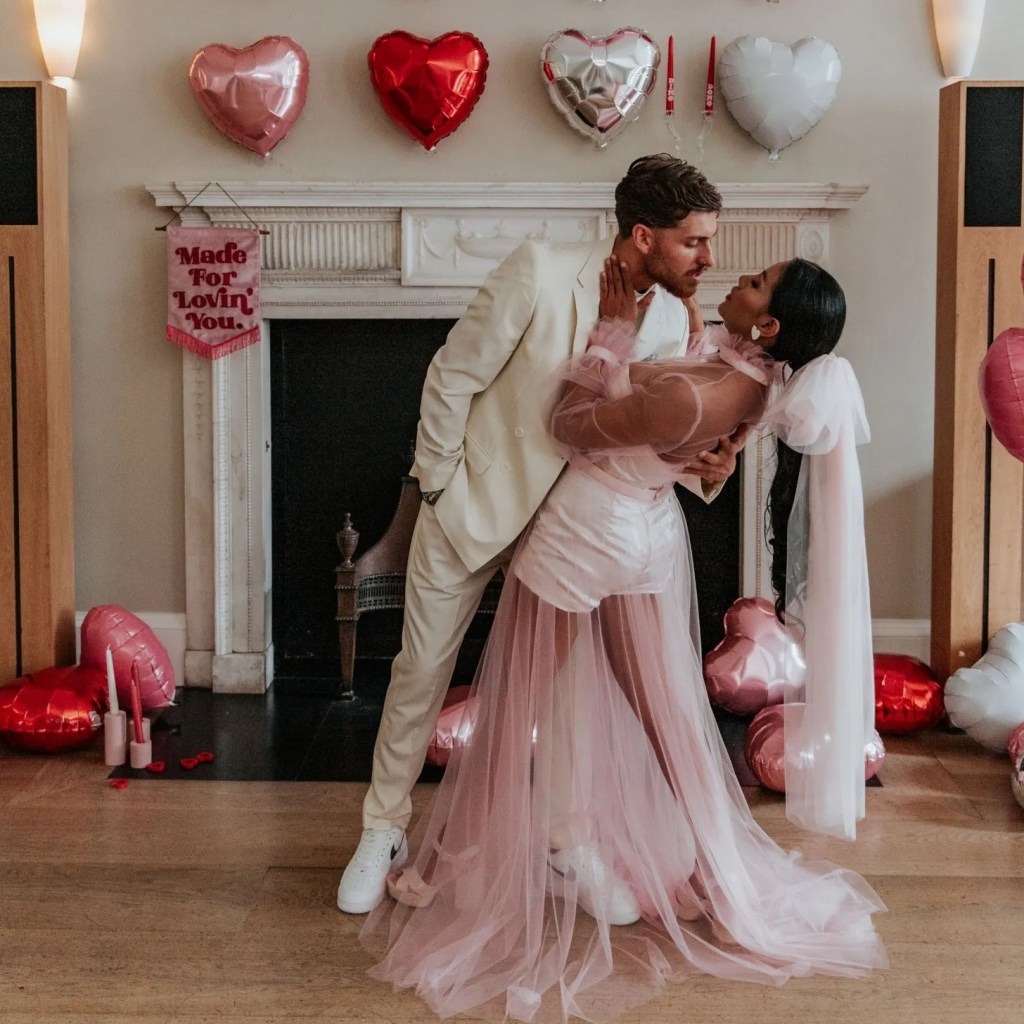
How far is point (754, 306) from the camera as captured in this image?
216 centimetres

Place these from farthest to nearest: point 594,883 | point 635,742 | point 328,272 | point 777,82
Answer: point 328,272 < point 777,82 < point 635,742 < point 594,883

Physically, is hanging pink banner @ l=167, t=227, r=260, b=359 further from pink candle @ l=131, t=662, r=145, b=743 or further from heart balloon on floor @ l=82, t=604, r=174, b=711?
pink candle @ l=131, t=662, r=145, b=743

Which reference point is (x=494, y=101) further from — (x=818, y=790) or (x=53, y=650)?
(x=818, y=790)

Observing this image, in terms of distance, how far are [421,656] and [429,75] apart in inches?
78.5

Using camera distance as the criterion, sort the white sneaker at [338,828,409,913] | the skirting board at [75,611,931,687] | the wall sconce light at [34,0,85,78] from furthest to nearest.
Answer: the skirting board at [75,611,931,687], the wall sconce light at [34,0,85,78], the white sneaker at [338,828,409,913]

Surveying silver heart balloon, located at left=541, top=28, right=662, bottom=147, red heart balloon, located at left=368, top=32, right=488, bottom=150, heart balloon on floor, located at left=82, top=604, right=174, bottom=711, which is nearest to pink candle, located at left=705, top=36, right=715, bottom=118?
silver heart balloon, located at left=541, top=28, right=662, bottom=147

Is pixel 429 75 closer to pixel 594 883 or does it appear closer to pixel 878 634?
pixel 878 634

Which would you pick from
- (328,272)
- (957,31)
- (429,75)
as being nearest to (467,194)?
(429,75)

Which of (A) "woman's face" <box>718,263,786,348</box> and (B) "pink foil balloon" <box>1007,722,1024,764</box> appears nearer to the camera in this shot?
→ (A) "woman's face" <box>718,263,786,348</box>

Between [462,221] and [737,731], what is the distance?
1773 mm

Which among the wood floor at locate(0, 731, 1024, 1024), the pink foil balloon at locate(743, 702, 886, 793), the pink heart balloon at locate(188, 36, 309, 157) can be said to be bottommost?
the wood floor at locate(0, 731, 1024, 1024)

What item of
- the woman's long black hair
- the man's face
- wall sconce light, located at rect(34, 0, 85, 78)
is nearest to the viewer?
the woman's long black hair

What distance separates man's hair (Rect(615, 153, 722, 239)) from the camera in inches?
86.9

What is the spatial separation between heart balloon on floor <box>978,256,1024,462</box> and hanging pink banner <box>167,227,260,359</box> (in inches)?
86.0
